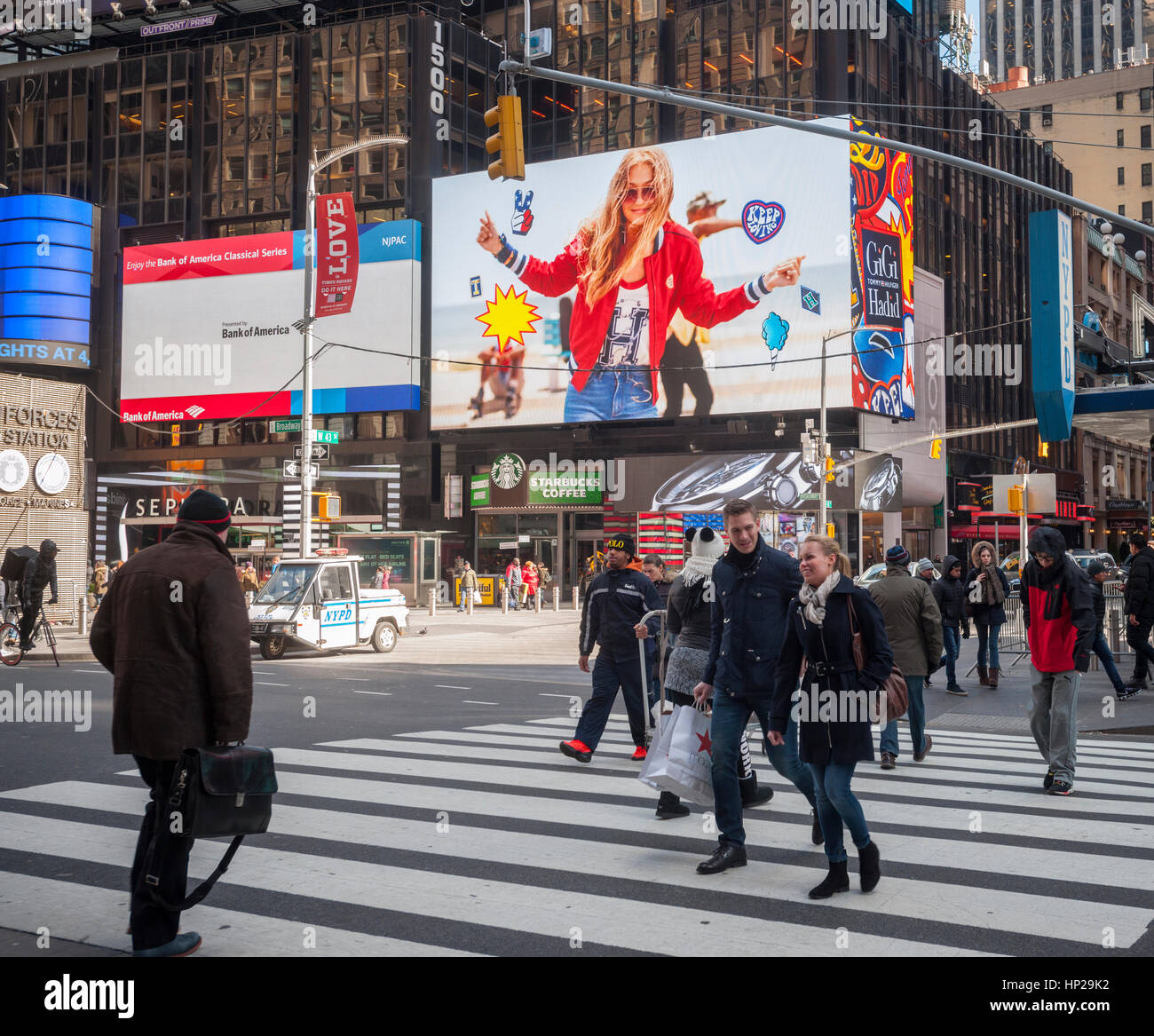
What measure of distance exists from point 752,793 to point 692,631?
1.30 metres

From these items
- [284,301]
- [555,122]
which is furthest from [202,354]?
[555,122]

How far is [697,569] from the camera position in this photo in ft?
26.8

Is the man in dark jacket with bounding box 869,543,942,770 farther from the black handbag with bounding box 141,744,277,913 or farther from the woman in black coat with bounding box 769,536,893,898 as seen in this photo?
the black handbag with bounding box 141,744,277,913

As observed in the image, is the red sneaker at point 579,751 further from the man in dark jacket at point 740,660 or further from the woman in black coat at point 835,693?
the woman in black coat at point 835,693

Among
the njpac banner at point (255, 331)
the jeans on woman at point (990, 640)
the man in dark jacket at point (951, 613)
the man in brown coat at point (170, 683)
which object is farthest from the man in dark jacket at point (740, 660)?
the njpac banner at point (255, 331)

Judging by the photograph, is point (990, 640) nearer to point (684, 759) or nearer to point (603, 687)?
point (603, 687)

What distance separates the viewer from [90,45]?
6525cm

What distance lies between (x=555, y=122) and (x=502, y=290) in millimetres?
11043

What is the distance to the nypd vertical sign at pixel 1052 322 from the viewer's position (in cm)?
1716

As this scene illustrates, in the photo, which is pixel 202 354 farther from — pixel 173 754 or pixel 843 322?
pixel 173 754

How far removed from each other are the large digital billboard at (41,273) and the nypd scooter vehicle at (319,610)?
4028cm

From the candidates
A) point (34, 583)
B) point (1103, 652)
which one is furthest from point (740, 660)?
point (34, 583)

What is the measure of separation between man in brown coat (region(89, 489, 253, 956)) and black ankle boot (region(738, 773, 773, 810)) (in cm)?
426

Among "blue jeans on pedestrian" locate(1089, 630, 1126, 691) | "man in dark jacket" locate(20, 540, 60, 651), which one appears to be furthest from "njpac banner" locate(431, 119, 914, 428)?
"man in dark jacket" locate(20, 540, 60, 651)
